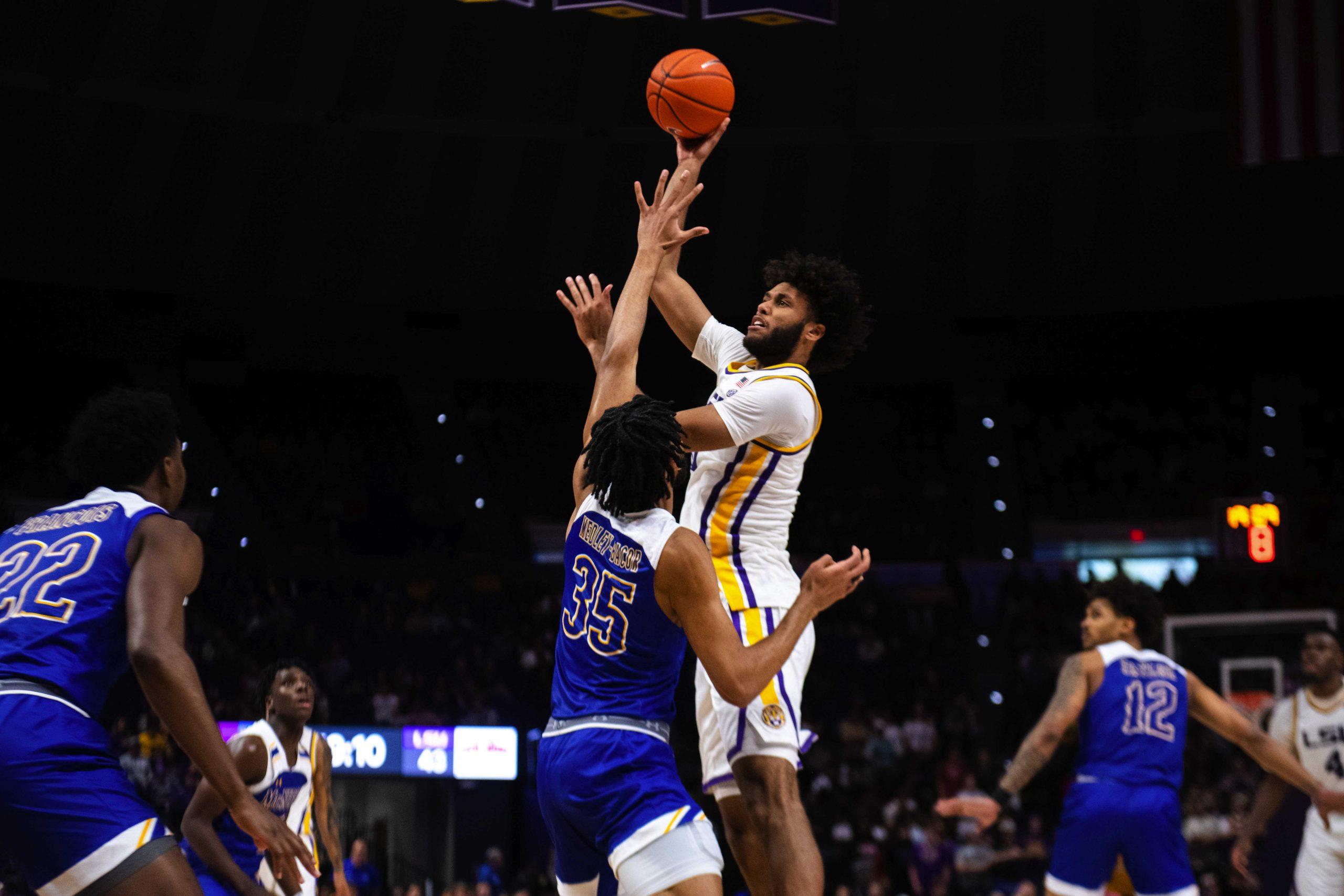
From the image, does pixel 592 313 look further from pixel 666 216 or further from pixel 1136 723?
pixel 1136 723

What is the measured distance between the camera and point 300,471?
22594 mm

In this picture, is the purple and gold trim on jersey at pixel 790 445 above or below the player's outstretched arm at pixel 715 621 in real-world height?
above

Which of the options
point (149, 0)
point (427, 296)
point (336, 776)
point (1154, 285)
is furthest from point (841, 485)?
point (149, 0)

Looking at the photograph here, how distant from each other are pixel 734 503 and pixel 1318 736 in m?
5.53

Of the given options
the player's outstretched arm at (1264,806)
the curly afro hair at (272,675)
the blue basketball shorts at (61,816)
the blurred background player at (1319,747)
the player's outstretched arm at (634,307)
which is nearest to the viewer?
the blue basketball shorts at (61,816)

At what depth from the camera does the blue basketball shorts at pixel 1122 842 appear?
6.35 metres

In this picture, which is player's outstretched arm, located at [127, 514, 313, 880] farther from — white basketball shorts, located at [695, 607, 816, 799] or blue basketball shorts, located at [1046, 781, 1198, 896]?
blue basketball shorts, located at [1046, 781, 1198, 896]

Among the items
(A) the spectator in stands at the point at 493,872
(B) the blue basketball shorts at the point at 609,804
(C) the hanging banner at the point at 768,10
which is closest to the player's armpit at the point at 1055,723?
(B) the blue basketball shorts at the point at 609,804

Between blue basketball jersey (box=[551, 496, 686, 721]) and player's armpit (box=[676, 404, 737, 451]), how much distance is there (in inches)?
33.2

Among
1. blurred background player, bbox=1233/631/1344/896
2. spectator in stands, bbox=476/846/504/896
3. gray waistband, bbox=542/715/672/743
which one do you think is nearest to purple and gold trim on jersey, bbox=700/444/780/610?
gray waistband, bbox=542/715/672/743

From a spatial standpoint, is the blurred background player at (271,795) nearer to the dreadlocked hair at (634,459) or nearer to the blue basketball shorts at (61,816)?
the blue basketball shorts at (61,816)

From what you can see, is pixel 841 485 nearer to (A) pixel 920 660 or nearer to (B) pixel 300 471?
(A) pixel 920 660

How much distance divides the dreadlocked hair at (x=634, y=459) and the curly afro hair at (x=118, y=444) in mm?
1233

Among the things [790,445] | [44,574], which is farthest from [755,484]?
[44,574]
